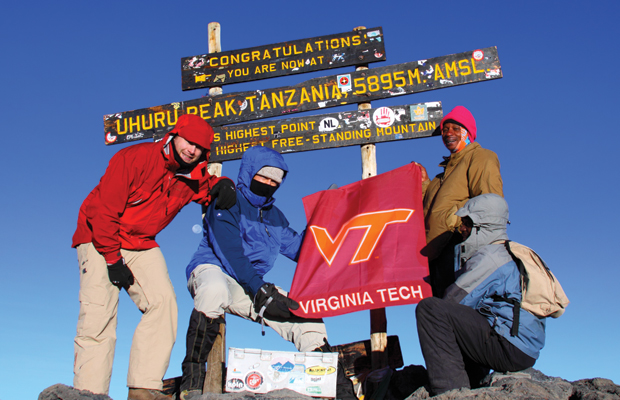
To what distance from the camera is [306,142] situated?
6262mm

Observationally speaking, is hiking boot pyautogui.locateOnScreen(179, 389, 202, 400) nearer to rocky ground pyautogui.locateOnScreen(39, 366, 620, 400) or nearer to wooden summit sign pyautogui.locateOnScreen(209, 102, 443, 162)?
rocky ground pyautogui.locateOnScreen(39, 366, 620, 400)

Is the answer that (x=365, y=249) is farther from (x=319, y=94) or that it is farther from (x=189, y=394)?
(x=319, y=94)

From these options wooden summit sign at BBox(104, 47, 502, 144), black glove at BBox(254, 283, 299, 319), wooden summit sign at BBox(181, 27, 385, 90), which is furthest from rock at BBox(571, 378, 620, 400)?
wooden summit sign at BBox(181, 27, 385, 90)

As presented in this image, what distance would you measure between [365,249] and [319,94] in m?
2.34

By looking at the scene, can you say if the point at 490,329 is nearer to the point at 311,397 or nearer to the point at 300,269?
the point at 311,397

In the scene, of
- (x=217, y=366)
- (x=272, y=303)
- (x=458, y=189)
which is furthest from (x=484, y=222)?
(x=217, y=366)

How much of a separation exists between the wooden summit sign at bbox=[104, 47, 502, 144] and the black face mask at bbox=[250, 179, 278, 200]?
5.72 feet

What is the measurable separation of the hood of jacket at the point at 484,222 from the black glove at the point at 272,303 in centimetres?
157

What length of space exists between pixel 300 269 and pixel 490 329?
191cm

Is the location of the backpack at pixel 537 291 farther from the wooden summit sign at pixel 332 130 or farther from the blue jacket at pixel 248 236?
the wooden summit sign at pixel 332 130

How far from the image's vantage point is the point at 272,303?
4543 mm

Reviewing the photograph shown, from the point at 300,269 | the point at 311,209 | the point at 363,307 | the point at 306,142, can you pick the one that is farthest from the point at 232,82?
the point at 363,307

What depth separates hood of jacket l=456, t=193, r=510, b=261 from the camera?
3.84 metres

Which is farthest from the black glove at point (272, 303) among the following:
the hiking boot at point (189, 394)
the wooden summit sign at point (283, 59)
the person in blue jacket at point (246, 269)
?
the wooden summit sign at point (283, 59)
